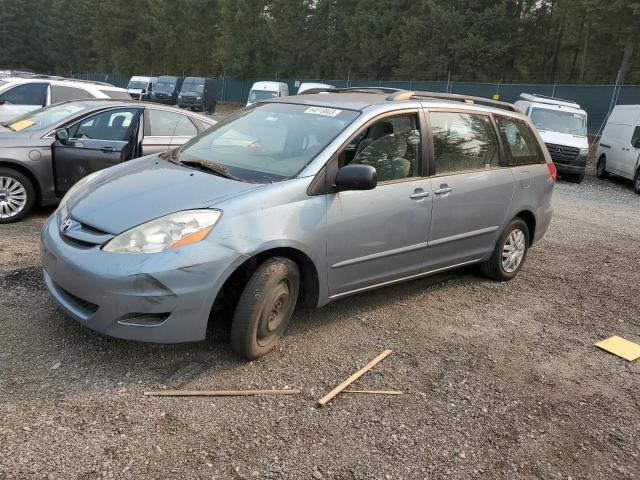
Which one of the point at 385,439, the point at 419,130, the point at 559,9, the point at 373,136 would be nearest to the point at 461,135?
the point at 419,130

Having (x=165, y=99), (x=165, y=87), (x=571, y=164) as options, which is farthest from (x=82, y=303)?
(x=165, y=87)

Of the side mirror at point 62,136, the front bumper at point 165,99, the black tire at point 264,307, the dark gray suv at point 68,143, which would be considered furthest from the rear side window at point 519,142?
the front bumper at point 165,99

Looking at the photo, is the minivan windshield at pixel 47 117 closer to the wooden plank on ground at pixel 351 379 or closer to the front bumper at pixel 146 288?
the front bumper at pixel 146 288


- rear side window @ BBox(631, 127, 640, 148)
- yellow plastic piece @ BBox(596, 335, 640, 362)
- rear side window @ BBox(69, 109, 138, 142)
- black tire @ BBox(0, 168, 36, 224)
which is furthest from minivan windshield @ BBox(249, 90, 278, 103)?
yellow plastic piece @ BBox(596, 335, 640, 362)

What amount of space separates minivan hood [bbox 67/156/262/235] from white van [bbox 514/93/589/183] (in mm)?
12786

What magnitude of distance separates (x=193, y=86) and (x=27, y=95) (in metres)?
22.2

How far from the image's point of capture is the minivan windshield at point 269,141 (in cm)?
373

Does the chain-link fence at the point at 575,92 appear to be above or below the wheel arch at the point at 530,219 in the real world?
above

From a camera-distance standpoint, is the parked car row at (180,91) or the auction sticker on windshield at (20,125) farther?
the parked car row at (180,91)

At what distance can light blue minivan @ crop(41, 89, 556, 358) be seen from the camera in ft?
10.1

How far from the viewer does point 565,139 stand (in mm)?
14602

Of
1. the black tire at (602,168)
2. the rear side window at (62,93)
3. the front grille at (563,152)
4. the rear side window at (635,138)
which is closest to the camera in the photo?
the rear side window at (62,93)

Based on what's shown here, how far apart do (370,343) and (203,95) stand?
29.4m

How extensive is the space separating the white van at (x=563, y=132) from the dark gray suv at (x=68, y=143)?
1117 cm
